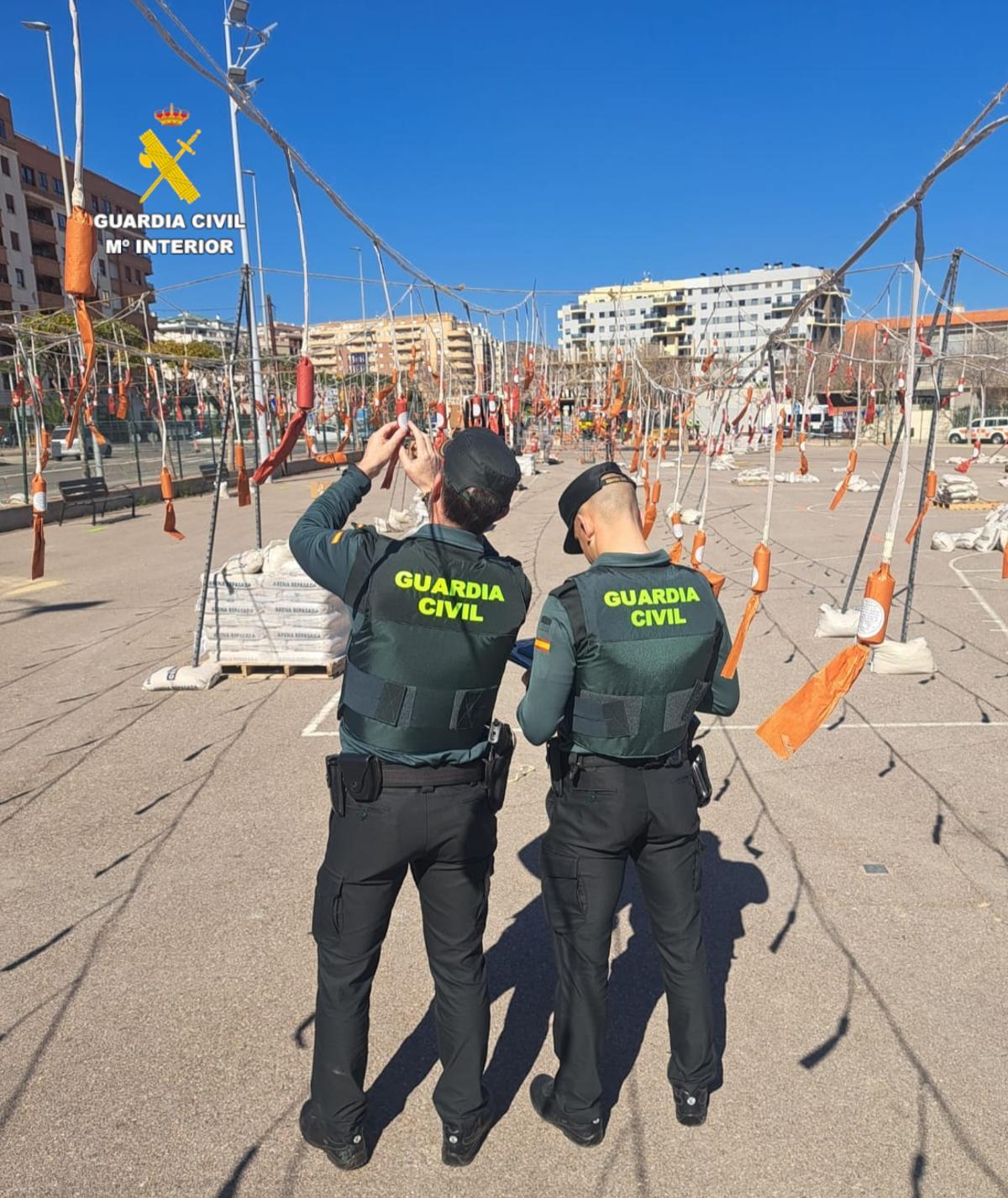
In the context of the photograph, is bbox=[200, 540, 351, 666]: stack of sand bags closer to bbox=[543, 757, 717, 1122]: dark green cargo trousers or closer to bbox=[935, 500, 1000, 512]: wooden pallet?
bbox=[543, 757, 717, 1122]: dark green cargo trousers

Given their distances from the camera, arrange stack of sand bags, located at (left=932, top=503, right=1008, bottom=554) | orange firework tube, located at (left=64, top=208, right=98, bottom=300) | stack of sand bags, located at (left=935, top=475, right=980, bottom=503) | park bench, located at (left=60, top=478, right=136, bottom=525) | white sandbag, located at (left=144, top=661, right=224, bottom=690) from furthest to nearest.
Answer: park bench, located at (left=60, top=478, right=136, bottom=525)
stack of sand bags, located at (left=935, top=475, right=980, bottom=503)
stack of sand bags, located at (left=932, top=503, right=1008, bottom=554)
white sandbag, located at (left=144, top=661, right=224, bottom=690)
orange firework tube, located at (left=64, top=208, right=98, bottom=300)

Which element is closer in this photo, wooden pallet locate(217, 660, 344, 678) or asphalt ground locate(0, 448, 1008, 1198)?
asphalt ground locate(0, 448, 1008, 1198)

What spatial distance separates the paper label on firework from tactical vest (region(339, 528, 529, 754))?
215 centimetres

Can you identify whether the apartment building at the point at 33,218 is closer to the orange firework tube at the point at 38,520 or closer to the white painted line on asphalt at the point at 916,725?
the orange firework tube at the point at 38,520

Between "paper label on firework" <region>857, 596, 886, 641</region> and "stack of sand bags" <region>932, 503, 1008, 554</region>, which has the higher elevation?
"paper label on firework" <region>857, 596, 886, 641</region>

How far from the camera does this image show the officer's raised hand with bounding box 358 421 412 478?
281cm

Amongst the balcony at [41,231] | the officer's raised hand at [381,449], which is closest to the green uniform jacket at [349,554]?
the officer's raised hand at [381,449]

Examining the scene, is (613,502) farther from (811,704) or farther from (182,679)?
(182,679)

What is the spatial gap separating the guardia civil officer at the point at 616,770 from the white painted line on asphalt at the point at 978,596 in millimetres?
8240

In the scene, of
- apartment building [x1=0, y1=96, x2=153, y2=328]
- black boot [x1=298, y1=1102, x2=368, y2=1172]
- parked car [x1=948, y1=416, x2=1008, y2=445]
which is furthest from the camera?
apartment building [x1=0, y1=96, x2=153, y2=328]

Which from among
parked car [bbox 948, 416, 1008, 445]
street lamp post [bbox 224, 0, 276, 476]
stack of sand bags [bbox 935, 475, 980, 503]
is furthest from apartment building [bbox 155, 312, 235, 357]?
parked car [bbox 948, 416, 1008, 445]

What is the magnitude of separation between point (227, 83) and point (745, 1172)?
15.1ft

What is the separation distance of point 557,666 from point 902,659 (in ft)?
19.9

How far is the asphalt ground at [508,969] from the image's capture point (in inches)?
107
